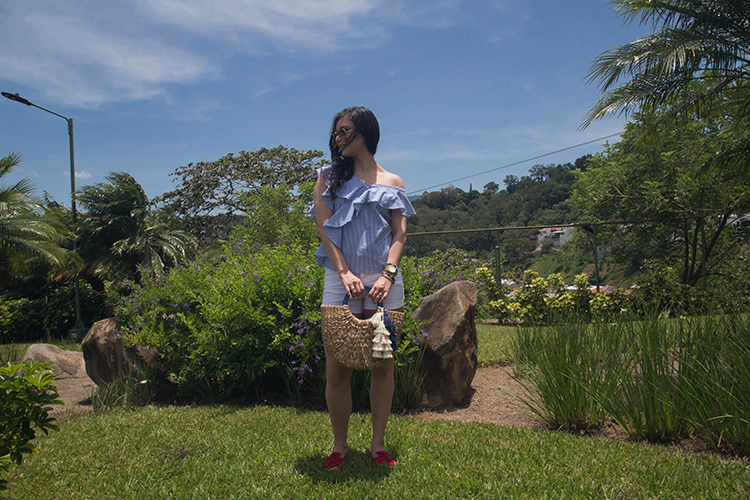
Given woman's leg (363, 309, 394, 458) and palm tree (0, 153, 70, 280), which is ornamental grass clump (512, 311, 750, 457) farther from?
palm tree (0, 153, 70, 280)

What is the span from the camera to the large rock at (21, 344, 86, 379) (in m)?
7.47

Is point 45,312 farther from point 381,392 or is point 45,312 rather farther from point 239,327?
point 381,392

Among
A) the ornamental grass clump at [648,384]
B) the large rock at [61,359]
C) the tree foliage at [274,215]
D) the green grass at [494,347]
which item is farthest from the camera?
the tree foliage at [274,215]

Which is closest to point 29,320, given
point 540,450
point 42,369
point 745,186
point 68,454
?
point 68,454

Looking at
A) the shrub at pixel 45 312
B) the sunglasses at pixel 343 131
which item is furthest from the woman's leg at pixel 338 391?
the shrub at pixel 45 312

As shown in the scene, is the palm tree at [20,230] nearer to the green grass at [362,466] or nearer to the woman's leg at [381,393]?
the green grass at [362,466]

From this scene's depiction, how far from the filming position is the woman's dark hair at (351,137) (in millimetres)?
2543

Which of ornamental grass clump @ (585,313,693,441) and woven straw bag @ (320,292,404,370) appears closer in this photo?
woven straw bag @ (320,292,404,370)

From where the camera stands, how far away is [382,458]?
2488mm

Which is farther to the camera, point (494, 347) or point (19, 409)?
point (494, 347)

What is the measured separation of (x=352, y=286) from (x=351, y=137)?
2.77 ft

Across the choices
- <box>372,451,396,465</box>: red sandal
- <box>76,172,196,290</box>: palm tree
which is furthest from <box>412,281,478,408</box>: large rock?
<box>76,172,196,290</box>: palm tree

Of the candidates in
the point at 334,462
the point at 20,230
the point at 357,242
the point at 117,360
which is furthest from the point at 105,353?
the point at 20,230

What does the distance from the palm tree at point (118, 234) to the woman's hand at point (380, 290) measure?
599 inches
